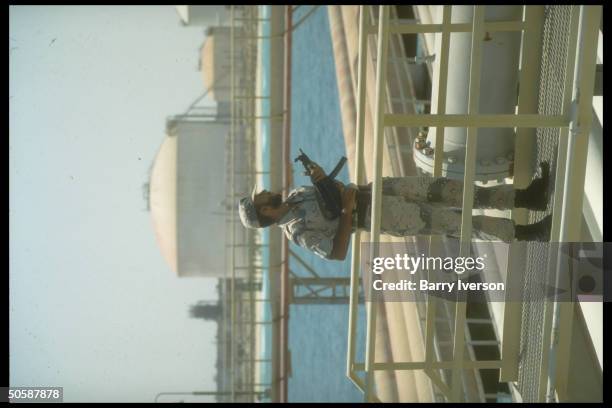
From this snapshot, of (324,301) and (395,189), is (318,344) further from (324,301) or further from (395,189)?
(395,189)

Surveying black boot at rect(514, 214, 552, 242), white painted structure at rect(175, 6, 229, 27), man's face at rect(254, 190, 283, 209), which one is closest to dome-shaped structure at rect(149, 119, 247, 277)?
white painted structure at rect(175, 6, 229, 27)

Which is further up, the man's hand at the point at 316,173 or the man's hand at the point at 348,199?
the man's hand at the point at 316,173

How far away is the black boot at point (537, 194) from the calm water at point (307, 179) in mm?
8203

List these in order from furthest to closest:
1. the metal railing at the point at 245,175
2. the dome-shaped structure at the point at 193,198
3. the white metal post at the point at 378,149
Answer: the dome-shaped structure at the point at 193,198, the metal railing at the point at 245,175, the white metal post at the point at 378,149

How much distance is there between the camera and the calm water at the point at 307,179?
1338 cm

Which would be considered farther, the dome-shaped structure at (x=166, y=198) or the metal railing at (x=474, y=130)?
the dome-shaped structure at (x=166, y=198)

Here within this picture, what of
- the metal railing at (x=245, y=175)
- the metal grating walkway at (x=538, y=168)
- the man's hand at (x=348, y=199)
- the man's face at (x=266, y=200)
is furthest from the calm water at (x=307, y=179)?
the metal grating walkway at (x=538, y=168)

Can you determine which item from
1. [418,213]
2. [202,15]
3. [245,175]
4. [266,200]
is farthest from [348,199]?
A: [202,15]

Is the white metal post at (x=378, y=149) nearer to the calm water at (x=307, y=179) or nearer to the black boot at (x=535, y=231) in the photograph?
the black boot at (x=535, y=231)

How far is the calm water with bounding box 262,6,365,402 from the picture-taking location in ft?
43.9

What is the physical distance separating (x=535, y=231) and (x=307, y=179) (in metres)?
8.97

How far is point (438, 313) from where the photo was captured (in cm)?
693

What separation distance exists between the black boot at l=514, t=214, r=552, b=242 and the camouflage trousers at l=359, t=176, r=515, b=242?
0.09 meters

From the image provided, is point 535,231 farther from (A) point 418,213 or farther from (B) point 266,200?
(B) point 266,200
